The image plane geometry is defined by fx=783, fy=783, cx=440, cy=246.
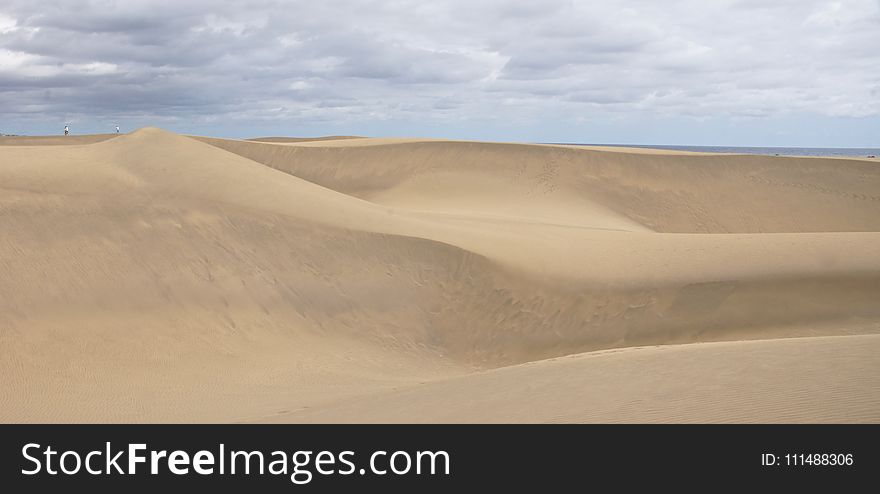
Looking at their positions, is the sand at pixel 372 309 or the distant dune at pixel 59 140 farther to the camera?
the distant dune at pixel 59 140

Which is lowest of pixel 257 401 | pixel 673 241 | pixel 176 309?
pixel 257 401

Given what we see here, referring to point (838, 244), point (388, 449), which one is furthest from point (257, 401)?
point (838, 244)

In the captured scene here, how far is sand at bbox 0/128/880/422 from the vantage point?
734 centimetres

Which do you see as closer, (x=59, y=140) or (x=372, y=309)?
(x=372, y=309)

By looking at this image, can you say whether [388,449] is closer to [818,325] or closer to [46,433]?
[46,433]

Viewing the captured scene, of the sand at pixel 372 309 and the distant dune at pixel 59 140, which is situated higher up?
the distant dune at pixel 59 140

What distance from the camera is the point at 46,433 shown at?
790 centimetres

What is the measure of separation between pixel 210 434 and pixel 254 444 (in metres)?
A: 1.14

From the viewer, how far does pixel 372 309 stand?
13.8m

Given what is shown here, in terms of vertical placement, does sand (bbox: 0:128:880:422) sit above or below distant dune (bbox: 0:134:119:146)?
below

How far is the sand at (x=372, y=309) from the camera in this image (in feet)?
24.1

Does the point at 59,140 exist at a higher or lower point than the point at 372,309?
higher

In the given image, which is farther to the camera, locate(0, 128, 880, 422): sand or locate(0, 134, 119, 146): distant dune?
locate(0, 134, 119, 146): distant dune

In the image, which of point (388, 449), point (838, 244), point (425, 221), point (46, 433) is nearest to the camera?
point (388, 449)
